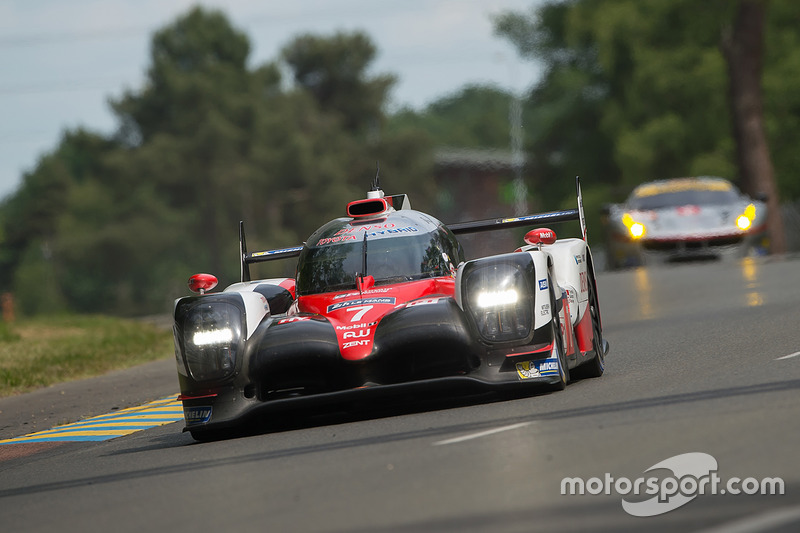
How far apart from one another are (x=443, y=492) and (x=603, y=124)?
3912cm

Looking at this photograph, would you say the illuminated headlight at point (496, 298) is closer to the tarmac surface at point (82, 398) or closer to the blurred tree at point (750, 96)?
the tarmac surface at point (82, 398)

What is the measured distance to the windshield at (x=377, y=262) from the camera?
10586 millimetres

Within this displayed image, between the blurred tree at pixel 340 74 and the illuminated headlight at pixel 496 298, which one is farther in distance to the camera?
the blurred tree at pixel 340 74

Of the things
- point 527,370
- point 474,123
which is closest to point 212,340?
point 527,370

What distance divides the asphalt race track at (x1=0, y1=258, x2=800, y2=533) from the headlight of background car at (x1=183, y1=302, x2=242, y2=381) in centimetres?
51

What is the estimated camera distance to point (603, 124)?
4459cm

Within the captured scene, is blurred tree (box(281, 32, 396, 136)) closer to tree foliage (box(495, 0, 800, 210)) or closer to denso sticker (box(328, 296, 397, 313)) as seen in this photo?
tree foliage (box(495, 0, 800, 210))

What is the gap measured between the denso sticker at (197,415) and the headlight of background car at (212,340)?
208 millimetres

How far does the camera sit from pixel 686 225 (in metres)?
23.9

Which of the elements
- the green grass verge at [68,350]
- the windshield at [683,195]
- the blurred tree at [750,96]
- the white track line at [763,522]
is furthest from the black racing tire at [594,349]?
the blurred tree at [750,96]

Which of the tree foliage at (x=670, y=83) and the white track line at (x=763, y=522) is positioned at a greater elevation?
the tree foliage at (x=670, y=83)

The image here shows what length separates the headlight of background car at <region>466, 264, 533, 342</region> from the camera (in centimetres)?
948

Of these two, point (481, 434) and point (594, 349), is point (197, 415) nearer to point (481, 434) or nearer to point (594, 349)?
point (481, 434)

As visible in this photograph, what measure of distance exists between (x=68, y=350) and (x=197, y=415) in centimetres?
1264
